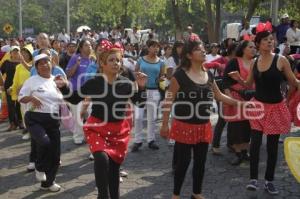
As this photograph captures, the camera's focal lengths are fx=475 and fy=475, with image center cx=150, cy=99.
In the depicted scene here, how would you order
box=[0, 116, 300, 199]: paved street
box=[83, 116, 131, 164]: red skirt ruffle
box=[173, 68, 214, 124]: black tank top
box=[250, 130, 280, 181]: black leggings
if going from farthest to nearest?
box=[0, 116, 300, 199]: paved street
box=[250, 130, 280, 181]: black leggings
box=[173, 68, 214, 124]: black tank top
box=[83, 116, 131, 164]: red skirt ruffle

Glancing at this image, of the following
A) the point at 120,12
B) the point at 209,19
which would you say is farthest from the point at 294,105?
the point at 120,12

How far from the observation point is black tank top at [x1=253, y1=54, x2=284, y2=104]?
5508 millimetres

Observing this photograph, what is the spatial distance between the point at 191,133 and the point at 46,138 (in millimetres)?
1894

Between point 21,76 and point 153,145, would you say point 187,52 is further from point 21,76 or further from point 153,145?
point 21,76

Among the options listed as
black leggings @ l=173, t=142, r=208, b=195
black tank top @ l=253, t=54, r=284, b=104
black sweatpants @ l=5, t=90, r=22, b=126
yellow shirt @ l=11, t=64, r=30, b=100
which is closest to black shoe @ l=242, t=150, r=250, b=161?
black tank top @ l=253, t=54, r=284, b=104

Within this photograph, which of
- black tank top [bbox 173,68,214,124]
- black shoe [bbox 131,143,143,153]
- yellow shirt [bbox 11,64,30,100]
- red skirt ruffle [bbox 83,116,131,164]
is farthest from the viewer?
yellow shirt [bbox 11,64,30,100]

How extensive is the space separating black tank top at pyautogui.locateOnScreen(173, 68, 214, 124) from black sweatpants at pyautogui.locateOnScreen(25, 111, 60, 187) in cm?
174

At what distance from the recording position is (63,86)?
595cm

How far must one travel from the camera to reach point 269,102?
5.59m

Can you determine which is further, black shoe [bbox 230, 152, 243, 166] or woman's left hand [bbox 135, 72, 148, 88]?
black shoe [bbox 230, 152, 243, 166]

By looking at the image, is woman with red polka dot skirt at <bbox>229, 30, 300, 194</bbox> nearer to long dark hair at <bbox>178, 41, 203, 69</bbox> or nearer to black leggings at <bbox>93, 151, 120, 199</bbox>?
long dark hair at <bbox>178, 41, 203, 69</bbox>

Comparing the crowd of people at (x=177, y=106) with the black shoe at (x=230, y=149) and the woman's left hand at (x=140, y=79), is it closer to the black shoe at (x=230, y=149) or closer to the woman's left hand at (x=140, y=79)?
the woman's left hand at (x=140, y=79)

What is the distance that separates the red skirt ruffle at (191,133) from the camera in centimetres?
516

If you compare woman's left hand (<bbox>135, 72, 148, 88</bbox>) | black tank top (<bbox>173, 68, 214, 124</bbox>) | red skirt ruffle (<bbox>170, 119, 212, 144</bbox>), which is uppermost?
woman's left hand (<bbox>135, 72, 148, 88</bbox>)
